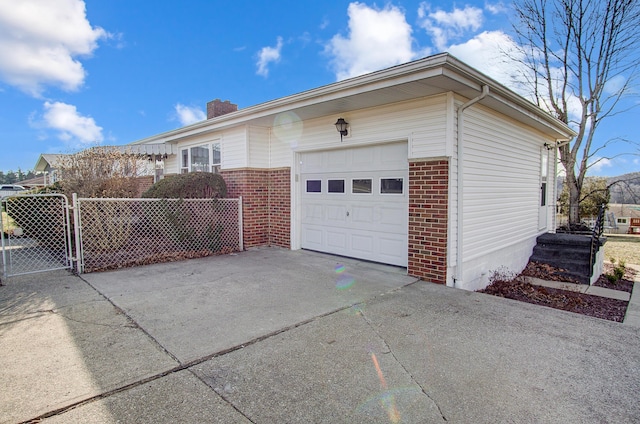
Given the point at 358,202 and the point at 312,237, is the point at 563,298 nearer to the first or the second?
the point at 358,202

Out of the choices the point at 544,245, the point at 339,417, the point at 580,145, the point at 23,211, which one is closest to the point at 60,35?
the point at 23,211

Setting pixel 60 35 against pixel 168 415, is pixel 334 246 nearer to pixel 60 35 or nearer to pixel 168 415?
pixel 168 415

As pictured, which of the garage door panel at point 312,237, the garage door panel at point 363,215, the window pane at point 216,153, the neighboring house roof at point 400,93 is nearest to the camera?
the neighboring house roof at point 400,93

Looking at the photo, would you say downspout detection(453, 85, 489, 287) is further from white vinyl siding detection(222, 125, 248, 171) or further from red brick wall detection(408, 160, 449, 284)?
white vinyl siding detection(222, 125, 248, 171)

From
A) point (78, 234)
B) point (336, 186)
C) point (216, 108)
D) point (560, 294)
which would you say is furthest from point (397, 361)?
point (216, 108)

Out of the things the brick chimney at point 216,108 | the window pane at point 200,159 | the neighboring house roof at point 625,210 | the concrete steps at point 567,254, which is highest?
the brick chimney at point 216,108

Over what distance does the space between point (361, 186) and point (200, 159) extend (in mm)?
5352

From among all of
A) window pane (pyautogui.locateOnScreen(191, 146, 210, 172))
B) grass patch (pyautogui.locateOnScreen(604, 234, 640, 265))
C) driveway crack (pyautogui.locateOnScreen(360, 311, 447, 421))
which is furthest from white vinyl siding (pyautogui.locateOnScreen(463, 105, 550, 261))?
window pane (pyautogui.locateOnScreen(191, 146, 210, 172))

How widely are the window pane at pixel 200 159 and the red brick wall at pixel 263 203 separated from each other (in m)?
1.42

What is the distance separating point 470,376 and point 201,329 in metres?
2.45

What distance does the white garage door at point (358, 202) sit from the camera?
19.7 feet

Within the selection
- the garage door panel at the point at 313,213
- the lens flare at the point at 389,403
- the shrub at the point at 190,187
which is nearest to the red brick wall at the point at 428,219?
the garage door panel at the point at 313,213

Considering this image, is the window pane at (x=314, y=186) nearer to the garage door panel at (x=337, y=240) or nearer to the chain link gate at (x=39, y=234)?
the garage door panel at (x=337, y=240)

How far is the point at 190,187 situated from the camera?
7355 mm
